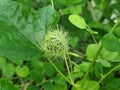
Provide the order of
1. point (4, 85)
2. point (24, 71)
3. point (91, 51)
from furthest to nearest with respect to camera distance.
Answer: point (24, 71) < point (91, 51) < point (4, 85)

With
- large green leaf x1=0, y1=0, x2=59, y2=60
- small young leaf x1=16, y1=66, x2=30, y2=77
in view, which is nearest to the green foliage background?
large green leaf x1=0, y1=0, x2=59, y2=60

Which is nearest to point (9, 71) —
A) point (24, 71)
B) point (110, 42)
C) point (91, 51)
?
point (24, 71)

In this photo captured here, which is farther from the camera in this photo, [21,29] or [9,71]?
[9,71]

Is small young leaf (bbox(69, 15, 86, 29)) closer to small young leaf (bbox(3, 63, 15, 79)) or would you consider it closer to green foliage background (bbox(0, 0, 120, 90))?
green foliage background (bbox(0, 0, 120, 90))

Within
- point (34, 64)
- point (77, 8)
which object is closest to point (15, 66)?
point (34, 64)

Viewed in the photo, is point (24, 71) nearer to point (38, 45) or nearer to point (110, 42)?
point (38, 45)

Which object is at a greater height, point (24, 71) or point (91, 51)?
point (91, 51)

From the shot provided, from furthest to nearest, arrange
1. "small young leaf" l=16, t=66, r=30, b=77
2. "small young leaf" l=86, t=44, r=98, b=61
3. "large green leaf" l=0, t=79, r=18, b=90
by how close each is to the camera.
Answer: "small young leaf" l=16, t=66, r=30, b=77, "small young leaf" l=86, t=44, r=98, b=61, "large green leaf" l=0, t=79, r=18, b=90
